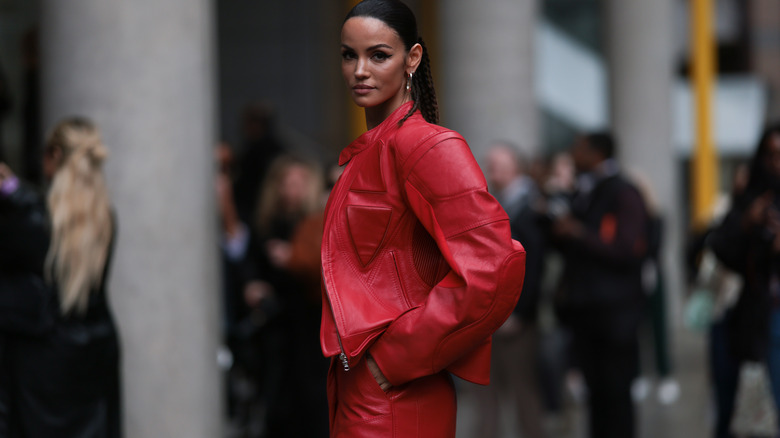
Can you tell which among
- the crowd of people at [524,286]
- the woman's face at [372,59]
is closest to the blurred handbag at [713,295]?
the crowd of people at [524,286]

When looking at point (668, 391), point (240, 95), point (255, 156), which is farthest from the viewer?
point (240, 95)

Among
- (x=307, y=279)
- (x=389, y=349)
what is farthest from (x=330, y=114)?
(x=389, y=349)

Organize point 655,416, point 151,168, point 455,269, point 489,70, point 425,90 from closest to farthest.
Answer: point 455,269 < point 425,90 < point 151,168 < point 655,416 < point 489,70

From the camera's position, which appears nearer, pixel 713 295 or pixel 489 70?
pixel 713 295

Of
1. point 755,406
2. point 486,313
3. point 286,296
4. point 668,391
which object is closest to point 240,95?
point 668,391

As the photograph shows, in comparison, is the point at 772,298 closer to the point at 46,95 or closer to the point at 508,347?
the point at 508,347

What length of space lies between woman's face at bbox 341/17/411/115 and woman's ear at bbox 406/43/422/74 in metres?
0.02

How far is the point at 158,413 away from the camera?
5961mm

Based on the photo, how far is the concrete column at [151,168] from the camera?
577 centimetres

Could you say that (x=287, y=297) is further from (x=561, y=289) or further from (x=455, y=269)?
(x=455, y=269)

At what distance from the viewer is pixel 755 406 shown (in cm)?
610

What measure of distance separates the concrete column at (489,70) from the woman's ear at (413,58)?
699 centimetres

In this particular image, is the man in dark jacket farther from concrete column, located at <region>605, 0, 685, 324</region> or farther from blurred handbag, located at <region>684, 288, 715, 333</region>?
concrete column, located at <region>605, 0, 685, 324</region>

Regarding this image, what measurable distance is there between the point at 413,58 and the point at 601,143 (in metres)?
4.56
